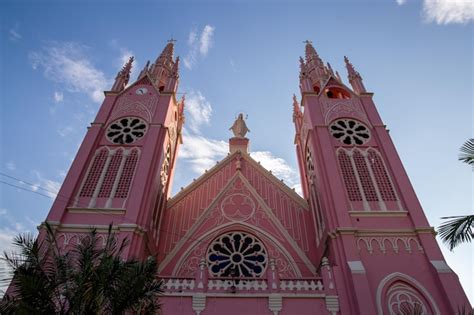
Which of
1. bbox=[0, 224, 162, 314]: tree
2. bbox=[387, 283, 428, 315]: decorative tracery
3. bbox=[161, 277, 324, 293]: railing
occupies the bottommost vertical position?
bbox=[0, 224, 162, 314]: tree

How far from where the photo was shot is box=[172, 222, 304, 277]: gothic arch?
14.7 meters

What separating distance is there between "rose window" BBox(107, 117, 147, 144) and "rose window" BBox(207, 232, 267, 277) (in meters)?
6.47

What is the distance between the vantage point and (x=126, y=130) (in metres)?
17.6

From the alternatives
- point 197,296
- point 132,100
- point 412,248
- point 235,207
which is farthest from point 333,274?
point 132,100

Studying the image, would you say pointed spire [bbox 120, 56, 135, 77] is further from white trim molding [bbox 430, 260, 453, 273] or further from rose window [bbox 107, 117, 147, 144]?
white trim molding [bbox 430, 260, 453, 273]

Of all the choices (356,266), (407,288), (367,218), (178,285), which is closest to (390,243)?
(367,218)

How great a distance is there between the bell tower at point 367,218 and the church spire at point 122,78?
10620mm

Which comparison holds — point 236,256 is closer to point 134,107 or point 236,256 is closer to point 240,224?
point 240,224

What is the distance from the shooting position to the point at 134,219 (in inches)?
529

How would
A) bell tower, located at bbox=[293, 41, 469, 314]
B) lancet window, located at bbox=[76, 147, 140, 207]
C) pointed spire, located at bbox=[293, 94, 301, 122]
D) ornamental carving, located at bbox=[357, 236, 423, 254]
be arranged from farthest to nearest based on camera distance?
pointed spire, located at bbox=[293, 94, 301, 122] < lancet window, located at bbox=[76, 147, 140, 207] < ornamental carving, located at bbox=[357, 236, 423, 254] < bell tower, located at bbox=[293, 41, 469, 314]

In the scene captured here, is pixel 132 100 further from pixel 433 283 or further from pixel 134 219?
pixel 433 283

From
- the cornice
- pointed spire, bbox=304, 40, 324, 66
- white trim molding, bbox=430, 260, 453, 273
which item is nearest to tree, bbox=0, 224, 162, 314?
the cornice

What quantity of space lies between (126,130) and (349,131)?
36.2ft

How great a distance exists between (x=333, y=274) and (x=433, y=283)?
10.8 feet
